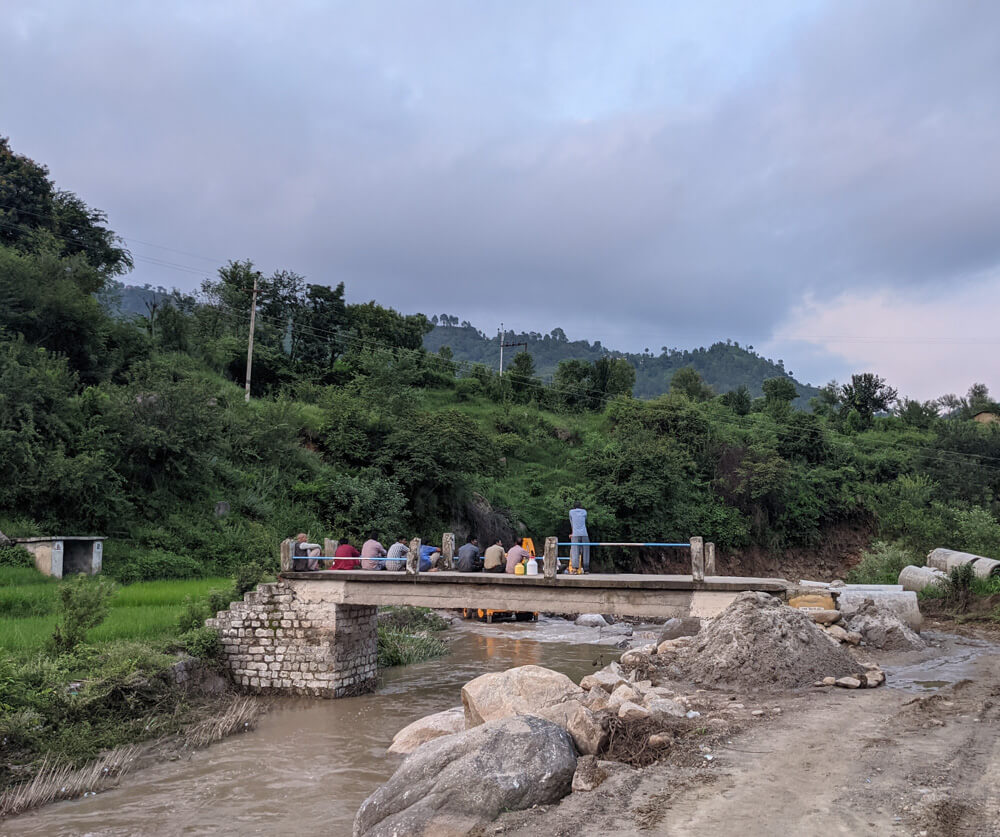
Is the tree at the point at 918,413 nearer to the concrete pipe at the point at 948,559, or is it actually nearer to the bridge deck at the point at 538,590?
the concrete pipe at the point at 948,559

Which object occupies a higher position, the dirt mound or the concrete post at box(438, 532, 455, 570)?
the concrete post at box(438, 532, 455, 570)

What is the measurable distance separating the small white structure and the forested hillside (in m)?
0.83

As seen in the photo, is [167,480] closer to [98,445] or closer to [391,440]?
[98,445]

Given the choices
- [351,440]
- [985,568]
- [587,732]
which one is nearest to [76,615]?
[587,732]

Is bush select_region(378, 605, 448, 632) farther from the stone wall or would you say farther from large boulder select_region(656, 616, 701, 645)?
large boulder select_region(656, 616, 701, 645)

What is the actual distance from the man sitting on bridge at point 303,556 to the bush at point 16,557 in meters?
7.14

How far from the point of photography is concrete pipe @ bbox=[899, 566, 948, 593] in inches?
915

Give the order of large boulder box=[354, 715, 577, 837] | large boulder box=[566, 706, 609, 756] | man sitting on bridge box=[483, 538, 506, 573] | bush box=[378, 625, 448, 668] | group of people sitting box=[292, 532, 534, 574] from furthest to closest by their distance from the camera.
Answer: bush box=[378, 625, 448, 668] < man sitting on bridge box=[483, 538, 506, 573] < group of people sitting box=[292, 532, 534, 574] < large boulder box=[566, 706, 609, 756] < large boulder box=[354, 715, 577, 837]

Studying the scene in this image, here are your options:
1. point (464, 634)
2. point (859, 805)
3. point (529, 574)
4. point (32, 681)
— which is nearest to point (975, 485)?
point (464, 634)

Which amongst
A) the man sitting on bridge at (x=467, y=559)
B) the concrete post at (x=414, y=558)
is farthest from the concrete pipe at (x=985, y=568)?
the concrete post at (x=414, y=558)

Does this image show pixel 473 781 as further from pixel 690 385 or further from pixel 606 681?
pixel 690 385

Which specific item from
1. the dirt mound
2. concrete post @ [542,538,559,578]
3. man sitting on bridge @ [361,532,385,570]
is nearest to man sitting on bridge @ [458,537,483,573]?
man sitting on bridge @ [361,532,385,570]

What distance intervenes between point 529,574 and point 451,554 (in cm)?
248

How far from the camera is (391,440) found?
3356cm
